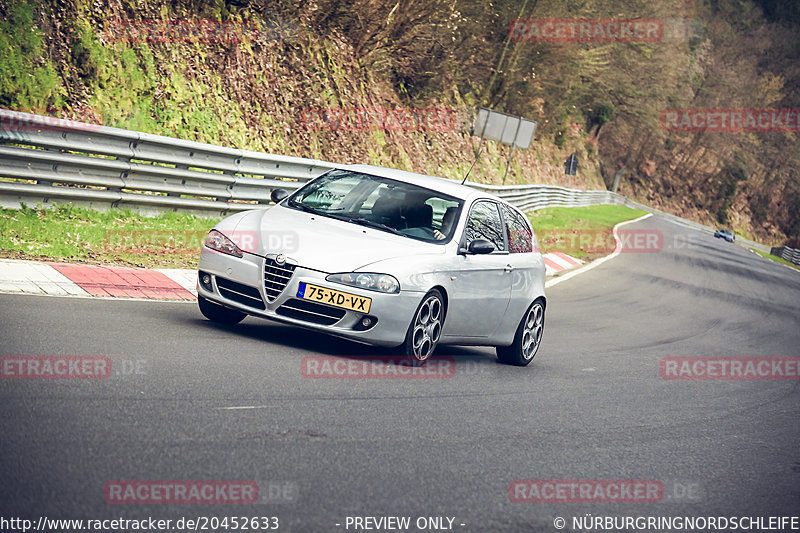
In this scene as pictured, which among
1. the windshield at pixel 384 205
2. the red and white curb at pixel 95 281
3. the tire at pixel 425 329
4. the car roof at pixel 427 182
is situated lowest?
the red and white curb at pixel 95 281

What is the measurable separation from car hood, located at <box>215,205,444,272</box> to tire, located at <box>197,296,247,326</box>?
29.8 inches

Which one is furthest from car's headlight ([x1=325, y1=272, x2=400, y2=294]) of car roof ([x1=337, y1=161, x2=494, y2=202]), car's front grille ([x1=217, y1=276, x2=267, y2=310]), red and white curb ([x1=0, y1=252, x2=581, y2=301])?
red and white curb ([x1=0, y1=252, x2=581, y2=301])

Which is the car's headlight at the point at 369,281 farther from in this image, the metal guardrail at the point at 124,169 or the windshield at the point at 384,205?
the metal guardrail at the point at 124,169

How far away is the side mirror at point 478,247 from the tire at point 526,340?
4.21 feet

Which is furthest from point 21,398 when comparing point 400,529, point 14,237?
point 14,237

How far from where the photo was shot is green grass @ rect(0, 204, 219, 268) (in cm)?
1055

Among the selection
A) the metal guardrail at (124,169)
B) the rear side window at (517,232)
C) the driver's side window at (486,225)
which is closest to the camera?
the driver's side window at (486,225)

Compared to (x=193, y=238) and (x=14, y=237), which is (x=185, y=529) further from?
(x=193, y=238)

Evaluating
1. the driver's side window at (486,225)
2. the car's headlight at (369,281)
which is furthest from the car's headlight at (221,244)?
the driver's side window at (486,225)

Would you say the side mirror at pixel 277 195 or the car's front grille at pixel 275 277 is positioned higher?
the side mirror at pixel 277 195

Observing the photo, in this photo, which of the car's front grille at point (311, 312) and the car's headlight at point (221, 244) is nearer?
the car's front grille at point (311, 312)

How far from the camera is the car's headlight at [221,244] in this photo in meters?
7.94

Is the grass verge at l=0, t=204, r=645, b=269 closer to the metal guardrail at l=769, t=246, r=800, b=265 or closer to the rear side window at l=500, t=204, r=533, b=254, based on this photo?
the rear side window at l=500, t=204, r=533, b=254

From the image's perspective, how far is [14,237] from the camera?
10617mm
